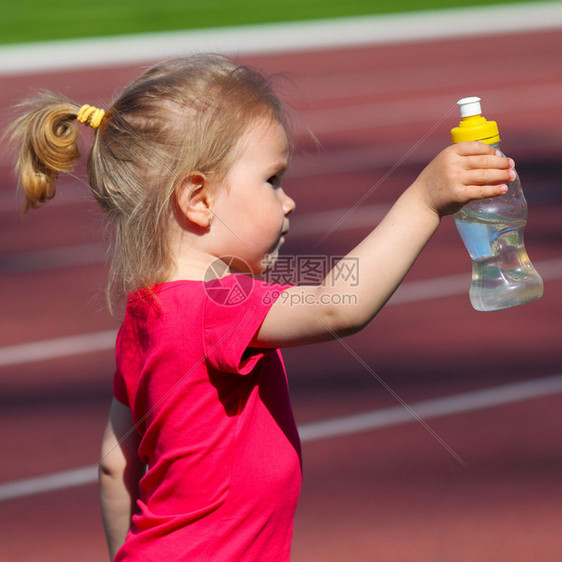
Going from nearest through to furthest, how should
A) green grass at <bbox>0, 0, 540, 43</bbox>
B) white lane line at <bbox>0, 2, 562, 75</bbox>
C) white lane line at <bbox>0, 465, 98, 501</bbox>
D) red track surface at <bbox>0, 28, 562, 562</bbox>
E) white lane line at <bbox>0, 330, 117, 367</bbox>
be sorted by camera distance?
red track surface at <bbox>0, 28, 562, 562</bbox> → white lane line at <bbox>0, 465, 98, 501</bbox> → white lane line at <bbox>0, 330, 117, 367</bbox> → white lane line at <bbox>0, 2, 562, 75</bbox> → green grass at <bbox>0, 0, 540, 43</bbox>

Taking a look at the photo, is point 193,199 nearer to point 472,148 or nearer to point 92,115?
point 92,115

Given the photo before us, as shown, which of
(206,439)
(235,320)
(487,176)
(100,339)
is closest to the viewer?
(487,176)

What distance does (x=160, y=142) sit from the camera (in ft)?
6.63

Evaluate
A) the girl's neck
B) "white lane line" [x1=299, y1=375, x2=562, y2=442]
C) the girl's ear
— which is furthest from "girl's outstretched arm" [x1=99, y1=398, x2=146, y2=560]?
"white lane line" [x1=299, y1=375, x2=562, y2=442]

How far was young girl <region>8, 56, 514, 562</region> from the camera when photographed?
1.95m

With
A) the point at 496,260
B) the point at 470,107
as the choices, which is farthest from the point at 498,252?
the point at 470,107

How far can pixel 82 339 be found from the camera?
5680 millimetres

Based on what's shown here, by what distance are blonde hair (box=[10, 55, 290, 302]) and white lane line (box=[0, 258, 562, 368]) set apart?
3.43 meters

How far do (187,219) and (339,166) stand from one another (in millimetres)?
7161

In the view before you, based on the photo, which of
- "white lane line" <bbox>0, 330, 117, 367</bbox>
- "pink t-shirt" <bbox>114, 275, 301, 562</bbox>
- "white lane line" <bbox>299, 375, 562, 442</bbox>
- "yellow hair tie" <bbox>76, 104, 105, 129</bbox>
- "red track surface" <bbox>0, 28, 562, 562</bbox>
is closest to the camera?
"pink t-shirt" <bbox>114, 275, 301, 562</bbox>

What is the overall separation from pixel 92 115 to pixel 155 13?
14.8 m
